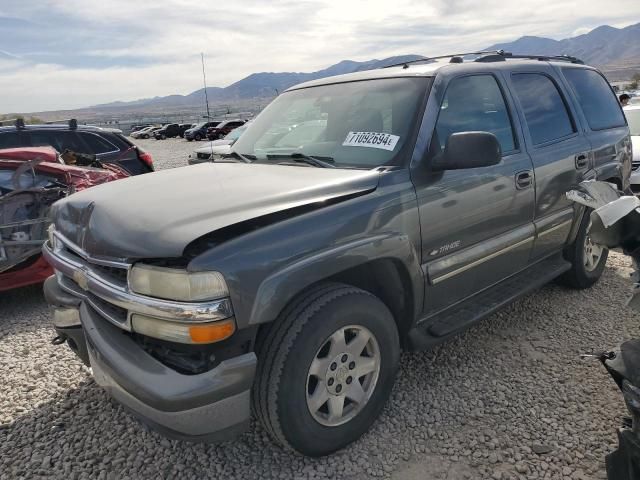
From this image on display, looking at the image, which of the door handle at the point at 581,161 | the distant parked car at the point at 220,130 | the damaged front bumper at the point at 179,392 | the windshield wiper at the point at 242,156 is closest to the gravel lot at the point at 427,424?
the damaged front bumper at the point at 179,392

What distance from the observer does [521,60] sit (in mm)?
3840

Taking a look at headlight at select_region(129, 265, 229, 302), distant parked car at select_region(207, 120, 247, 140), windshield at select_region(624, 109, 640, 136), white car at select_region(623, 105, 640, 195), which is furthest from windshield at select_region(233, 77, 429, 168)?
distant parked car at select_region(207, 120, 247, 140)

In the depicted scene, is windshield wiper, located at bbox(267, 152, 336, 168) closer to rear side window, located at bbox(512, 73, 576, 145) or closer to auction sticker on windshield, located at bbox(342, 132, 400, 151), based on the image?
auction sticker on windshield, located at bbox(342, 132, 400, 151)

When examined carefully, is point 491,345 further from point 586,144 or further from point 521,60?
point 521,60

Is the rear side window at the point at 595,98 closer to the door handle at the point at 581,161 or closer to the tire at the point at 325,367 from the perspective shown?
the door handle at the point at 581,161

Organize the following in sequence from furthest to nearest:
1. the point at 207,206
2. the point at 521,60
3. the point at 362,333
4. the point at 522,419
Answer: the point at 521,60, the point at 522,419, the point at 362,333, the point at 207,206

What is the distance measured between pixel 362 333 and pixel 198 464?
107cm

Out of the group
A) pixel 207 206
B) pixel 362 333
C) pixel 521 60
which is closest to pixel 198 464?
pixel 362 333

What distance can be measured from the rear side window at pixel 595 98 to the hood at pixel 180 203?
2.64 metres

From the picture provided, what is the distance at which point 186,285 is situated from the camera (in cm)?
196

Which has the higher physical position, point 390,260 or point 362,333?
point 390,260

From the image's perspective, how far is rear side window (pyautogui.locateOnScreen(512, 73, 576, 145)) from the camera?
356 cm

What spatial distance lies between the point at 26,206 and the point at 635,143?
26.5ft

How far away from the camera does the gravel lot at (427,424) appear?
2.46 m
